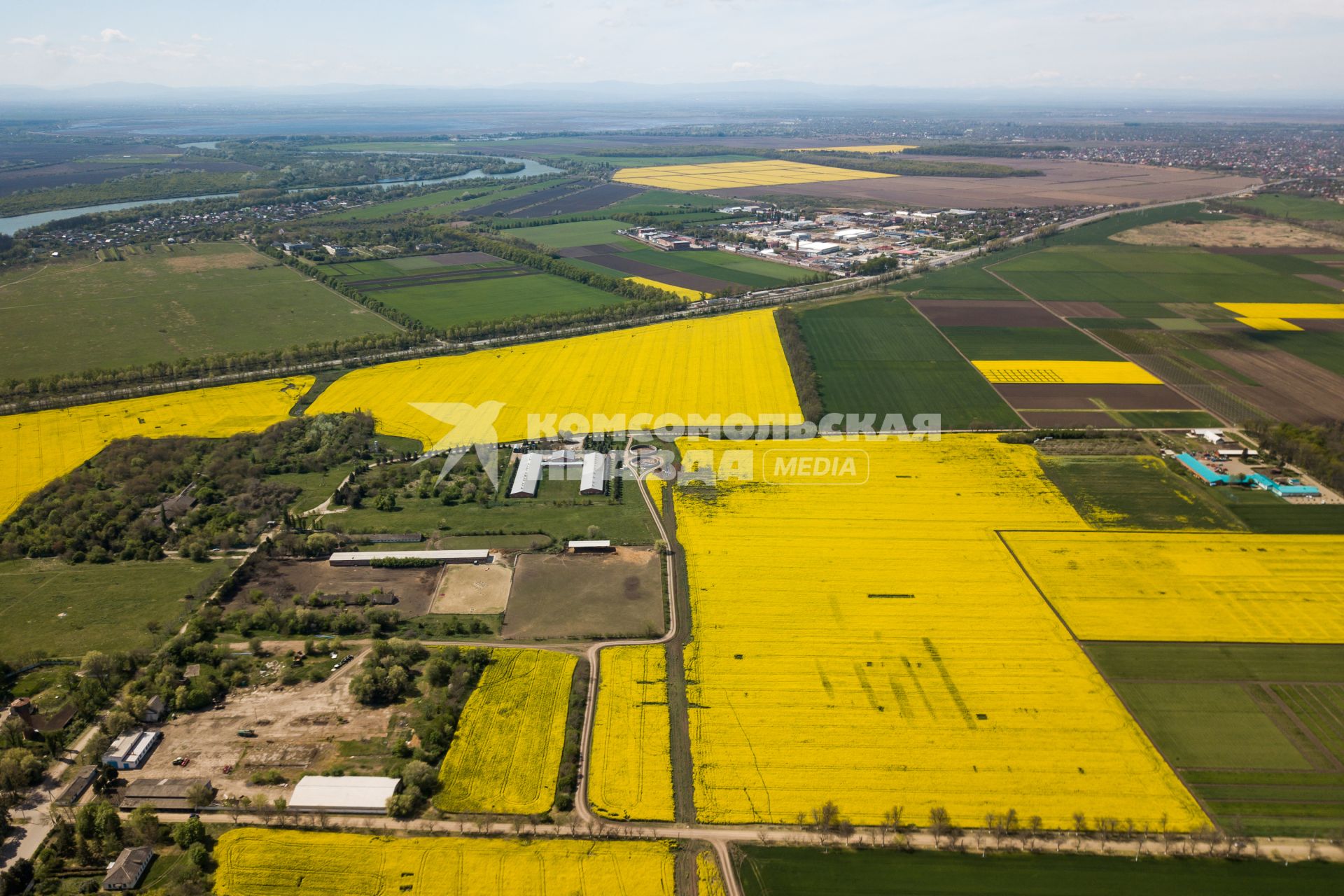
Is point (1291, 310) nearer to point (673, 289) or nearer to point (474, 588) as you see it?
point (673, 289)

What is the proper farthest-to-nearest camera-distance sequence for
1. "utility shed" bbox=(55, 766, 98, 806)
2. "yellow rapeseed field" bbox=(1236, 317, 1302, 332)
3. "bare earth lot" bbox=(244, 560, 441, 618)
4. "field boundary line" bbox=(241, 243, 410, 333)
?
"field boundary line" bbox=(241, 243, 410, 333), "yellow rapeseed field" bbox=(1236, 317, 1302, 332), "bare earth lot" bbox=(244, 560, 441, 618), "utility shed" bbox=(55, 766, 98, 806)

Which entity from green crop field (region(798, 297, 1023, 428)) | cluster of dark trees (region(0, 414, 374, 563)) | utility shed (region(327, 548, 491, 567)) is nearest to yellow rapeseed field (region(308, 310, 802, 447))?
green crop field (region(798, 297, 1023, 428))

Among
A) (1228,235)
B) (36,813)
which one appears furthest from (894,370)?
(1228,235)

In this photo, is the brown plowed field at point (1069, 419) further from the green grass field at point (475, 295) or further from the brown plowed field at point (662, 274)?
the green grass field at point (475, 295)

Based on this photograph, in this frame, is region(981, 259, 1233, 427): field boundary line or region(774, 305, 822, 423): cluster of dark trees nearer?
region(981, 259, 1233, 427): field boundary line

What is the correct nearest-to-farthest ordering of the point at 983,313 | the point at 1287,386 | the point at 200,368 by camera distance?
the point at 1287,386 < the point at 200,368 < the point at 983,313

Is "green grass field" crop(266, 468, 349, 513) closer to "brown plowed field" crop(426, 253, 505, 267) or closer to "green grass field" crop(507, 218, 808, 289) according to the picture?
"green grass field" crop(507, 218, 808, 289)
